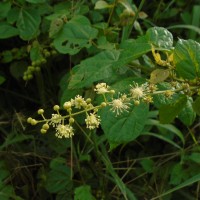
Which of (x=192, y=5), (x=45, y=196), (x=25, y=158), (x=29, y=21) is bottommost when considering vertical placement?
(x=45, y=196)

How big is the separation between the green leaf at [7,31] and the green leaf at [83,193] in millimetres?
605

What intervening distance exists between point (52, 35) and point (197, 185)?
2.80ft

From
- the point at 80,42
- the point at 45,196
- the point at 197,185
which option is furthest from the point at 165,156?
the point at 80,42

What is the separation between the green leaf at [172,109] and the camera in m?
0.99

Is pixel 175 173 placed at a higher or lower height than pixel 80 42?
lower

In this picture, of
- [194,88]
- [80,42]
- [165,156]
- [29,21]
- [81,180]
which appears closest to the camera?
[194,88]

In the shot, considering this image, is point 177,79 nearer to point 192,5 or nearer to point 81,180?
point 81,180

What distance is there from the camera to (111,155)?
1.77 m

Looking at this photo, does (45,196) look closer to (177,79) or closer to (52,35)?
(52,35)

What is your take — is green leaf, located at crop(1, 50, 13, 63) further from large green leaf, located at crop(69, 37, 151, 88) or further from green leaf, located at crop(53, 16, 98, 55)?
large green leaf, located at crop(69, 37, 151, 88)

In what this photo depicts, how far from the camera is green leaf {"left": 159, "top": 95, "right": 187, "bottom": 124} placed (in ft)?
3.24

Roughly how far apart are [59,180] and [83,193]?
0.16 meters

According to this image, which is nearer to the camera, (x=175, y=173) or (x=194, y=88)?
(x=194, y=88)

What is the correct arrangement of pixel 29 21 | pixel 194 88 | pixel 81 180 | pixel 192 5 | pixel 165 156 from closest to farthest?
pixel 194 88 < pixel 29 21 < pixel 81 180 < pixel 165 156 < pixel 192 5
